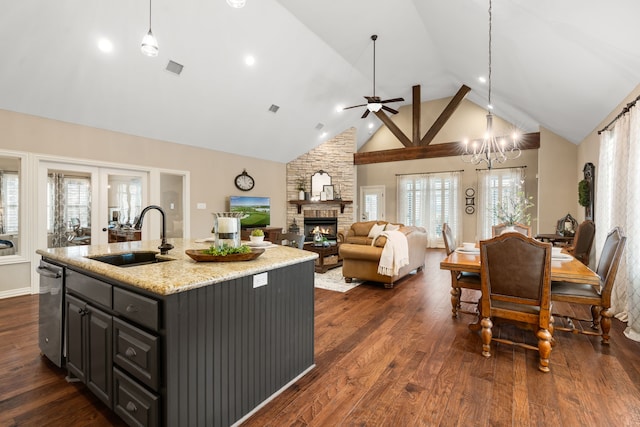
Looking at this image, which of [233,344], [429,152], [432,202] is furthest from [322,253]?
[432,202]

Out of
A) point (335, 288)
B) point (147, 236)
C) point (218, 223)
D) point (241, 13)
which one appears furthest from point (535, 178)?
point (147, 236)

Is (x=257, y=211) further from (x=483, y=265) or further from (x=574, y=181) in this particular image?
(x=574, y=181)

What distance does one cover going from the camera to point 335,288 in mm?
4531

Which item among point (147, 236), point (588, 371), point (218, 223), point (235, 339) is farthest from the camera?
point (147, 236)

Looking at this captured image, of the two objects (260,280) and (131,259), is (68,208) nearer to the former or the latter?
(131,259)

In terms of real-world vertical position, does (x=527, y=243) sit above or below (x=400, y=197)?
below

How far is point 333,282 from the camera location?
486cm

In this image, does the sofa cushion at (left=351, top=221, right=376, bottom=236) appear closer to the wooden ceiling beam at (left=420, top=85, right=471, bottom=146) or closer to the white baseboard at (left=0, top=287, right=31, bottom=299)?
the wooden ceiling beam at (left=420, top=85, right=471, bottom=146)

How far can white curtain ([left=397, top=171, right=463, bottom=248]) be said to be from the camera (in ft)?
29.3

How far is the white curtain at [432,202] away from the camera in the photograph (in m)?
8.95

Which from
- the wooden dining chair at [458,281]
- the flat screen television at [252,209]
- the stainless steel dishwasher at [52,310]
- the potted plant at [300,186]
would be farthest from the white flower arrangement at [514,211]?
the flat screen television at [252,209]

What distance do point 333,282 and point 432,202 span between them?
573 cm

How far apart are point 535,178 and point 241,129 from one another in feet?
25.1

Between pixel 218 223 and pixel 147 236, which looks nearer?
pixel 218 223
